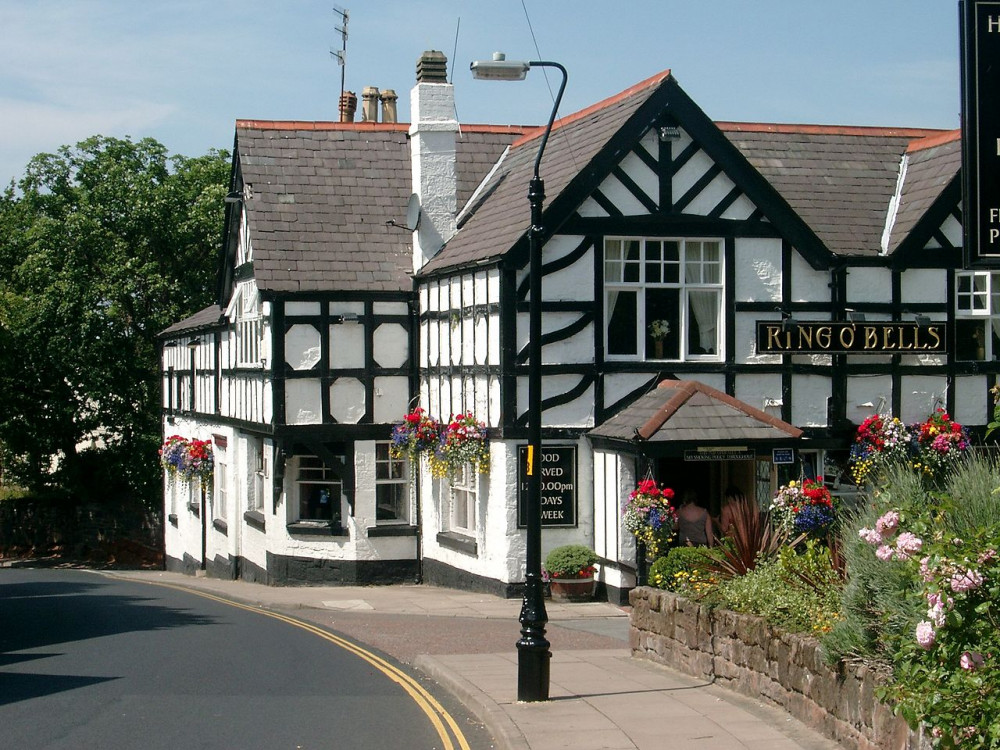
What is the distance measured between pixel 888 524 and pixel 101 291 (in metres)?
34.0

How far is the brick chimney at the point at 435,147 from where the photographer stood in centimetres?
2608

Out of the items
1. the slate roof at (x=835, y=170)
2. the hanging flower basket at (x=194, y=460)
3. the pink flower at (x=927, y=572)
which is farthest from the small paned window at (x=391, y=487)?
the pink flower at (x=927, y=572)

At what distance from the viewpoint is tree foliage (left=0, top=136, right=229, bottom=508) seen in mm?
39562

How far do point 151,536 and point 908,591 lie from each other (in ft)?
126

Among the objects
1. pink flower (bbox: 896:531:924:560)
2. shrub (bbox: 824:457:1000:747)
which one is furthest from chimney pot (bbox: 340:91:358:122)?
pink flower (bbox: 896:531:924:560)

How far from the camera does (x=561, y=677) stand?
46.8ft

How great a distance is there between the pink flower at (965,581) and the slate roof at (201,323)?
82.2 ft

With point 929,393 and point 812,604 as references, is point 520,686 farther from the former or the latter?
point 929,393

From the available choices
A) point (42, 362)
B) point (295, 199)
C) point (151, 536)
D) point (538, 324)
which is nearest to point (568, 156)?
point (295, 199)

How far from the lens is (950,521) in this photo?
934 cm

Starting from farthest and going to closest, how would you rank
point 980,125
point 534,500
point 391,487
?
point 391,487 → point 534,500 → point 980,125

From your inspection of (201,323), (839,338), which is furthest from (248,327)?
(839,338)

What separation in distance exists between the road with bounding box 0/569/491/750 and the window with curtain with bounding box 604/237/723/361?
23.6ft

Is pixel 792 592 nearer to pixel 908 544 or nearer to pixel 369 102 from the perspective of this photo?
pixel 908 544
